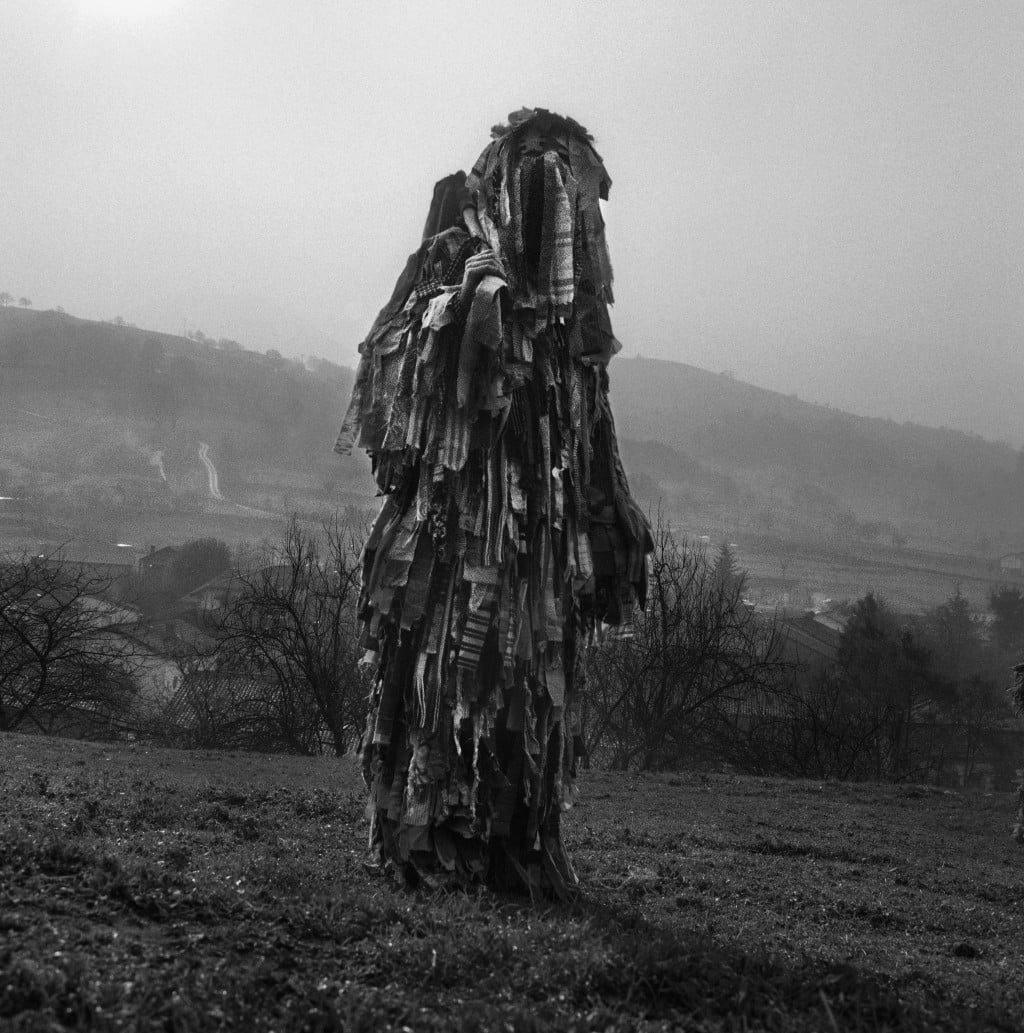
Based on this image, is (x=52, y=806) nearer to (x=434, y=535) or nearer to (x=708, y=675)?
(x=434, y=535)

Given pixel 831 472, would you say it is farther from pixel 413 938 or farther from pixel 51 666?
pixel 413 938

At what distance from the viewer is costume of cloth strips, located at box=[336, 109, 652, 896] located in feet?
19.6

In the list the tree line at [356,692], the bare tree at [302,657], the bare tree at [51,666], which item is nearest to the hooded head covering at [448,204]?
the tree line at [356,692]

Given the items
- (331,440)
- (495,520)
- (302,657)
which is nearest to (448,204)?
(495,520)

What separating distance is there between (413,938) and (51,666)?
3157cm

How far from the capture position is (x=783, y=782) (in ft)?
65.5

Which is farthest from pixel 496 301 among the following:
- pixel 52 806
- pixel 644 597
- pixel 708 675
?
pixel 708 675

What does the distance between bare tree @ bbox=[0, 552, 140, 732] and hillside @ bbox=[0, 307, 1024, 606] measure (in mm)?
61011

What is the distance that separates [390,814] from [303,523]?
95.3 metres

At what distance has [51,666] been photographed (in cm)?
3262

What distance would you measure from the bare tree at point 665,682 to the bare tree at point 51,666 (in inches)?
619

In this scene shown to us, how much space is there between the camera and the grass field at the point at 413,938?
3816 mm

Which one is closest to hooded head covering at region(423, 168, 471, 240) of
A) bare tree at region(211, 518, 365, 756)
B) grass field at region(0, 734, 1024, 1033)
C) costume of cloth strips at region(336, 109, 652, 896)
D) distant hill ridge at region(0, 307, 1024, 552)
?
costume of cloth strips at region(336, 109, 652, 896)

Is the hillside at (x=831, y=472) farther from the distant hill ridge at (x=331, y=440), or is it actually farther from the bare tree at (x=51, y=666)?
Answer: the bare tree at (x=51, y=666)
